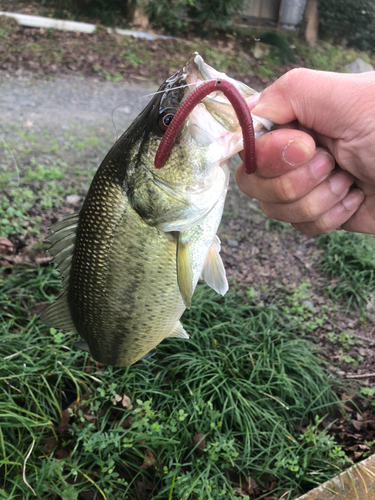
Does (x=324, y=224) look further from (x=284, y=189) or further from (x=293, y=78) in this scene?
(x=293, y=78)

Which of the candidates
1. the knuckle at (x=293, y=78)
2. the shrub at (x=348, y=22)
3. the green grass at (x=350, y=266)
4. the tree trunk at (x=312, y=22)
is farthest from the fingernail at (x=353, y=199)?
the tree trunk at (x=312, y=22)

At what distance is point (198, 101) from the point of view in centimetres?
99

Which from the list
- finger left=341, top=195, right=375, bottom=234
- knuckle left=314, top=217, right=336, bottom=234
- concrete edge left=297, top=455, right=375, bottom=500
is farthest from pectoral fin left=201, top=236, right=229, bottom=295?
concrete edge left=297, top=455, right=375, bottom=500

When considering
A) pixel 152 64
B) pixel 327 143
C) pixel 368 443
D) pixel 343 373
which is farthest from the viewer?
pixel 152 64

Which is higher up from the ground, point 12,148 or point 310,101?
point 310,101

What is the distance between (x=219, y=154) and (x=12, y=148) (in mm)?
4036

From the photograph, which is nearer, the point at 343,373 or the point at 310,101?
the point at 310,101

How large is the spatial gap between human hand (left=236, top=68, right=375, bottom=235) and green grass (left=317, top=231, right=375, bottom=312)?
231cm

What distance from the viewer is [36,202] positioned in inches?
147

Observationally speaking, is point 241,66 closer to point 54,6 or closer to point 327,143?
point 54,6

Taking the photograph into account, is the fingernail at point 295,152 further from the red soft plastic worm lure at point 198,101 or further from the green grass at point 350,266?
the green grass at point 350,266

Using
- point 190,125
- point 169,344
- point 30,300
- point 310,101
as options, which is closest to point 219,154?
point 190,125

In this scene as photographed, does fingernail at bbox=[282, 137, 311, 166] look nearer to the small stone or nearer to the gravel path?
the gravel path

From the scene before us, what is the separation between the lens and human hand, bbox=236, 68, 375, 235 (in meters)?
1.27
